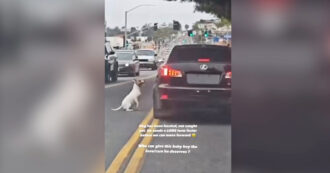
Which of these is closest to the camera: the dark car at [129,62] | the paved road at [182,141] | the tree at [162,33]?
the paved road at [182,141]

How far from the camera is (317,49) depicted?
14.9 ft

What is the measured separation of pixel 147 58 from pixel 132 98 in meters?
0.37

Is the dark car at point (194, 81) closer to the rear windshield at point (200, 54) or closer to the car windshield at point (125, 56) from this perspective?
the rear windshield at point (200, 54)

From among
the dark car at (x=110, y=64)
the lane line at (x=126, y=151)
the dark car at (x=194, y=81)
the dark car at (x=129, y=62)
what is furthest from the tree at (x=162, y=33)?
the lane line at (x=126, y=151)

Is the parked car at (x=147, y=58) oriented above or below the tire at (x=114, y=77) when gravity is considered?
above

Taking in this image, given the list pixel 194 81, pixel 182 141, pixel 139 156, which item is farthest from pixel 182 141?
pixel 194 81

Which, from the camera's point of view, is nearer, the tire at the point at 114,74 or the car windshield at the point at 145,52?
the tire at the point at 114,74

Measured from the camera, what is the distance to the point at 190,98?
4.64 meters

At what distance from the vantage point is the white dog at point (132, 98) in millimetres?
4562

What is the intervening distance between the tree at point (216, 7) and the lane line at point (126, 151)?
988mm

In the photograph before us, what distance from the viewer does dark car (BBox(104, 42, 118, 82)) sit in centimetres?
462

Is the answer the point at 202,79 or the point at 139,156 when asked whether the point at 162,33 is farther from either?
the point at 139,156

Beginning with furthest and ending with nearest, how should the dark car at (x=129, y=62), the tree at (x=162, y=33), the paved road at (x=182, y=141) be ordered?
the dark car at (x=129, y=62), the tree at (x=162, y=33), the paved road at (x=182, y=141)

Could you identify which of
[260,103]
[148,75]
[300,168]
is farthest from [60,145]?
[300,168]
